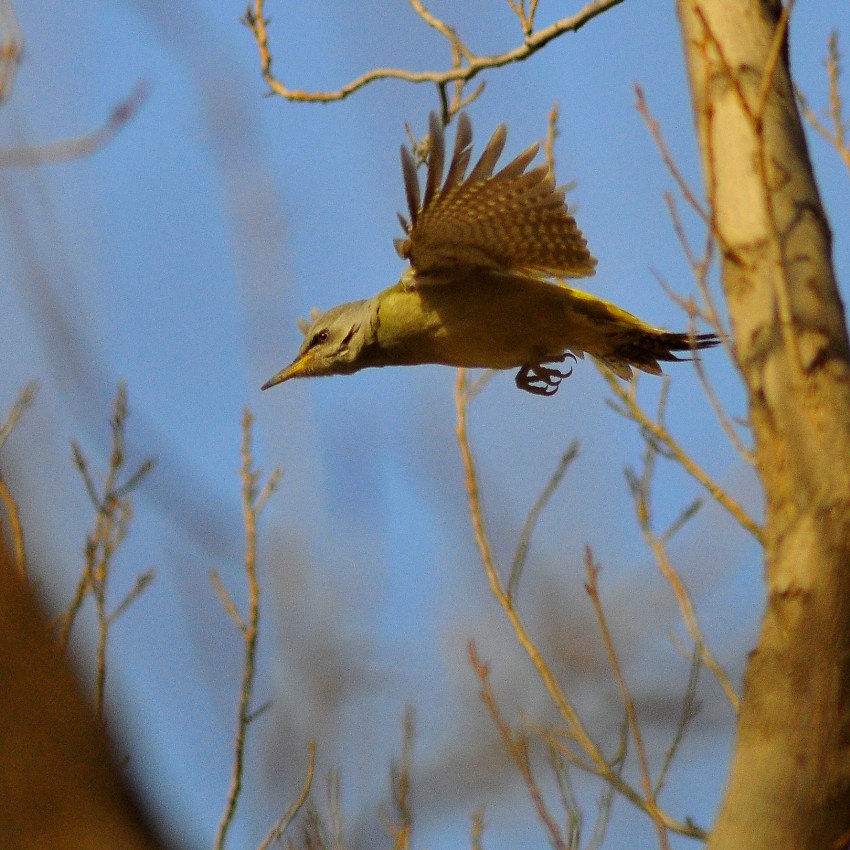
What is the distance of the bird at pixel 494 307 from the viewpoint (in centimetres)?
465

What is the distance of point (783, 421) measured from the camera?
209 cm

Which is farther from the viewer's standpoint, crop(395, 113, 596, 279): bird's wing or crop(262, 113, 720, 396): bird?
crop(262, 113, 720, 396): bird

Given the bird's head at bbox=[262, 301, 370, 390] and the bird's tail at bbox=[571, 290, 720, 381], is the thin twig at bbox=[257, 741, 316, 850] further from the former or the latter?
the bird's tail at bbox=[571, 290, 720, 381]

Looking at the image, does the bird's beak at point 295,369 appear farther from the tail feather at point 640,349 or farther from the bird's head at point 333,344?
the tail feather at point 640,349

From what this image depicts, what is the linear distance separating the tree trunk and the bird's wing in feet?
5.73

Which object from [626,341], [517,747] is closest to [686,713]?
[517,747]

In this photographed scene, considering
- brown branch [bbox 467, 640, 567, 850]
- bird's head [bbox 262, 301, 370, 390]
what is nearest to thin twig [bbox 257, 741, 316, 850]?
brown branch [bbox 467, 640, 567, 850]

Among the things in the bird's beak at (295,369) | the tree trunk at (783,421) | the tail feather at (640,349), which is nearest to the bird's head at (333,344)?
the bird's beak at (295,369)

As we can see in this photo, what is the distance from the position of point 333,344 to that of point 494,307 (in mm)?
857

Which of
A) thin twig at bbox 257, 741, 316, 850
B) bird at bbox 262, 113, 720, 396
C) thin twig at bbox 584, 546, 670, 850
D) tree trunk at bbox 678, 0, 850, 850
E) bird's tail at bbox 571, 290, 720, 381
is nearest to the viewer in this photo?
tree trunk at bbox 678, 0, 850, 850

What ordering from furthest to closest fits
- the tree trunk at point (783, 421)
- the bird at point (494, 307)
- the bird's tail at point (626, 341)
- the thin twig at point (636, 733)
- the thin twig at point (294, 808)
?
the bird's tail at point (626, 341)
the bird at point (494, 307)
the thin twig at point (294, 808)
the thin twig at point (636, 733)
the tree trunk at point (783, 421)

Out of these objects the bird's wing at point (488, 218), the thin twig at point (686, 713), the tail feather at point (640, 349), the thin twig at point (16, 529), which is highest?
the bird's wing at point (488, 218)

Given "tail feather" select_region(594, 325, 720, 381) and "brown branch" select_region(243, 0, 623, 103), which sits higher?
"brown branch" select_region(243, 0, 623, 103)

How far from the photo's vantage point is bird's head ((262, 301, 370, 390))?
5.21 m
